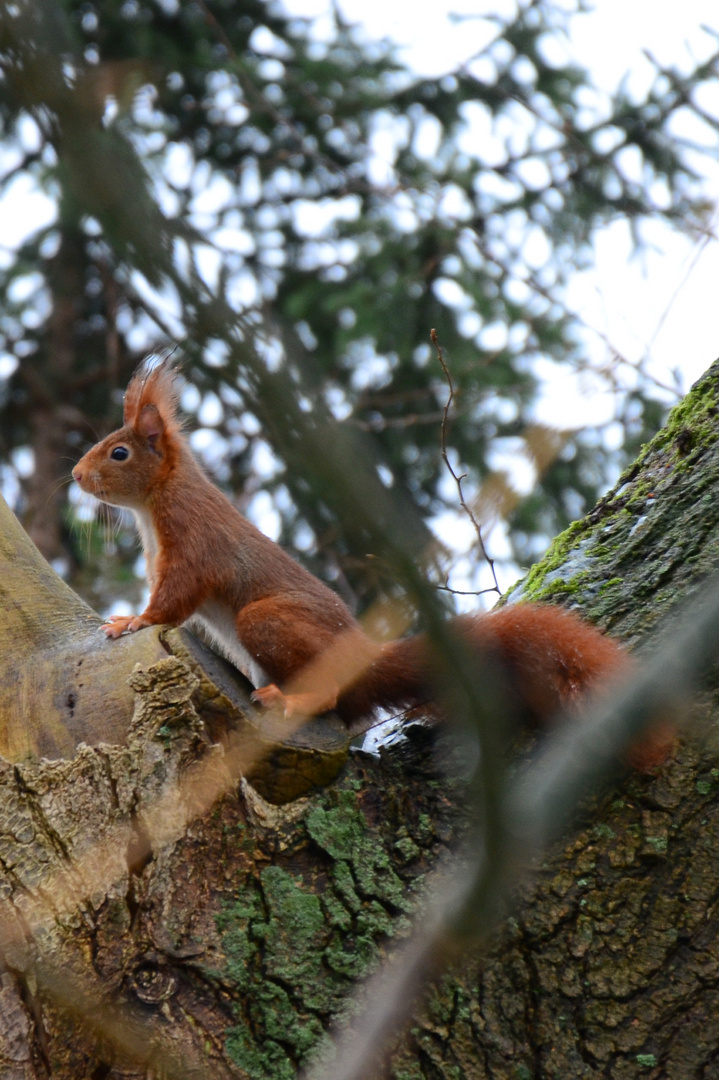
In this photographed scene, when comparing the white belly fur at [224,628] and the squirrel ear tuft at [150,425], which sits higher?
the squirrel ear tuft at [150,425]

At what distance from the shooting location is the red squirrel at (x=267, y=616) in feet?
6.03

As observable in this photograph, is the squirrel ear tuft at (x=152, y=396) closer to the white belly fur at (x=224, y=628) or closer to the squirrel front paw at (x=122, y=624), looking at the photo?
the white belly fur at (x=224, y=628)

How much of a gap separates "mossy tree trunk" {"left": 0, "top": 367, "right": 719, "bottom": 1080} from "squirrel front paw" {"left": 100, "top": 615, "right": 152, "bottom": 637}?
0.25 m

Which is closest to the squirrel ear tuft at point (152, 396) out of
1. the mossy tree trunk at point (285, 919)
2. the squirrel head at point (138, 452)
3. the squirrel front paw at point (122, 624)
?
the squirrel head at point (138, 452)

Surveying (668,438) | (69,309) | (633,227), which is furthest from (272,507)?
(668,438)

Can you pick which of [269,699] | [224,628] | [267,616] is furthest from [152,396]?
[269,699]

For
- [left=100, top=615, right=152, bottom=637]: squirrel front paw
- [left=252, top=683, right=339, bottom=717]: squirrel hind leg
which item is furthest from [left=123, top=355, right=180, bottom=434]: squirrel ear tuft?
[left=252, top=683, right=339, bottom=717]: squirrel hind leg

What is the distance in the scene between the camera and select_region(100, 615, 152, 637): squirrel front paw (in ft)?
6.41

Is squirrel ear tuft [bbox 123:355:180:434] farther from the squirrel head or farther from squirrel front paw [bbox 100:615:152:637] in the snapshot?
squirrel front paw [bbox 100:615:152:637]

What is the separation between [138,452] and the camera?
3.08 m

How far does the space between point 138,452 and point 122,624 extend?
937 millimetres

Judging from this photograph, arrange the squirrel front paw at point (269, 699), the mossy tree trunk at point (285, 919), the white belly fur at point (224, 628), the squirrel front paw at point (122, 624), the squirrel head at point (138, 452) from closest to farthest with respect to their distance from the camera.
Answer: the mossy tree trunk at point (285, 919) < the squirrel front paw at point (269, 699) < the squirrel front paw at point (122, 624) < the white belly fur at point (224, 628) < the squirrel head at point (138, 452)

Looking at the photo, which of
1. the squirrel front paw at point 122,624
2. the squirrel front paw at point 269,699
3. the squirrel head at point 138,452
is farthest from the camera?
the squirrel head at point 138,452

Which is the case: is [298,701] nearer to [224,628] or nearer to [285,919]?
[285,919]
